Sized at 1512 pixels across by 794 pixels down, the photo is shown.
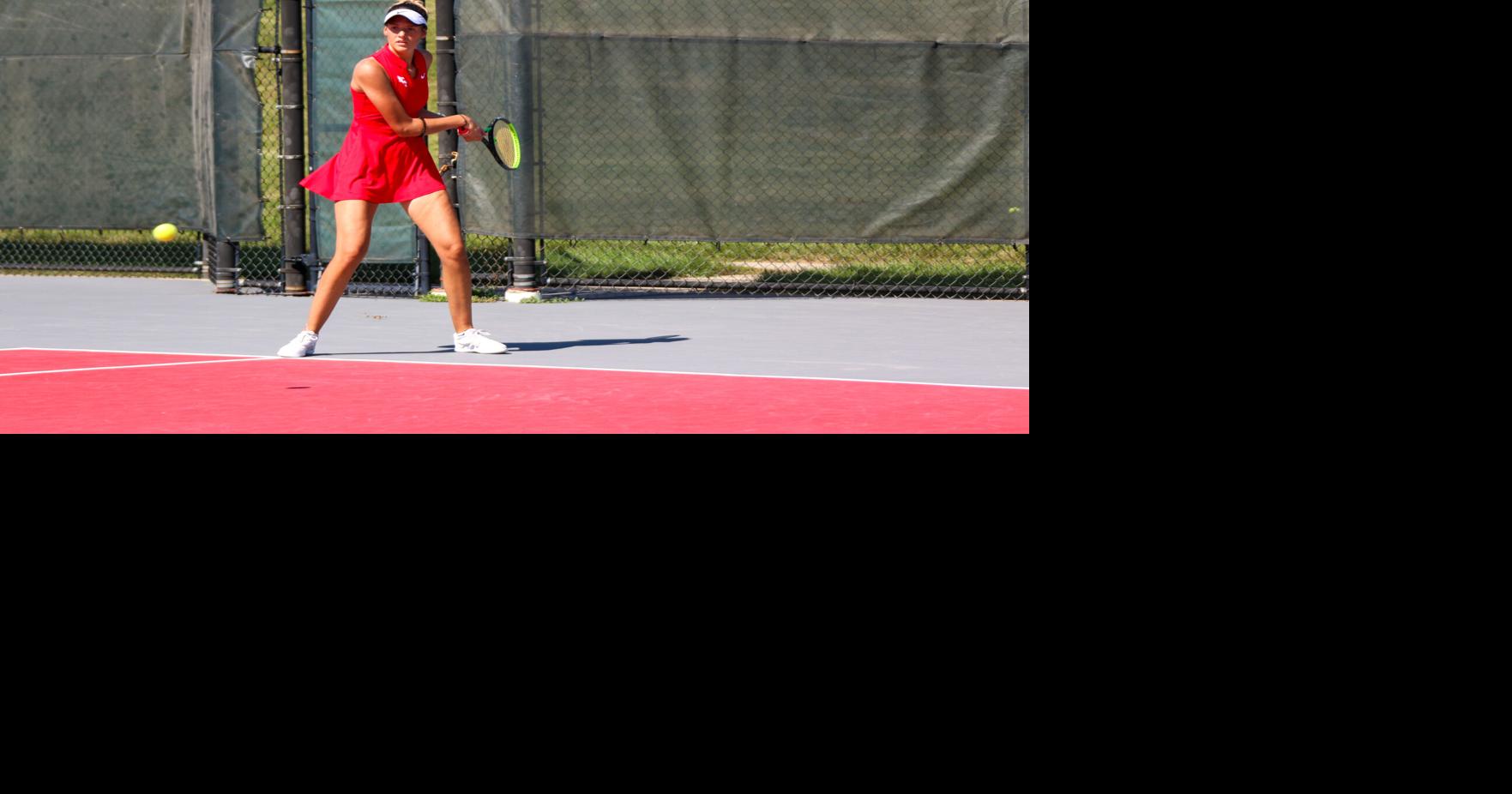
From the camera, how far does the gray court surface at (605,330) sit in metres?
8.69

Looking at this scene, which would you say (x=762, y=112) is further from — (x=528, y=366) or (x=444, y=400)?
(x=444, y=400)

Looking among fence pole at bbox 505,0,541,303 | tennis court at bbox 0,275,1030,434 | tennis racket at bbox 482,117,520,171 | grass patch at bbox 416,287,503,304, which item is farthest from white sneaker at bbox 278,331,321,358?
fence pole at bbox 505,0,541,303

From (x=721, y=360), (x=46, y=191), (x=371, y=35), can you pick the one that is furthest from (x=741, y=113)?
(x=46, y=191)

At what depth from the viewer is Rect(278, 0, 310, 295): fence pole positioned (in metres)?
11.9

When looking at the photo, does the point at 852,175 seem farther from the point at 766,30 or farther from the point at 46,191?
the point at 46,191

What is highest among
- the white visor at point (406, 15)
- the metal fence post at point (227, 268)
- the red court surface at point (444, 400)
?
the white visor at point (406, 15)

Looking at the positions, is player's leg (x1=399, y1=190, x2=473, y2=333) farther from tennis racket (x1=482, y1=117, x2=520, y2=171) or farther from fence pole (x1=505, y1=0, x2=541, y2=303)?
fence pole (x1=505, y1=0, x2=541, y2=303)

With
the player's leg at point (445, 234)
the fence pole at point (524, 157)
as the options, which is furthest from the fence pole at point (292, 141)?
the player's leg at point (445, 234)

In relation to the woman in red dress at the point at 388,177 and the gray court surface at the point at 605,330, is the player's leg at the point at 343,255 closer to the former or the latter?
the woman in red dress at the point at 388,177

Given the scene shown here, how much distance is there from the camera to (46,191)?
43.5 ft

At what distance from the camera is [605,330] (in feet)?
33.4

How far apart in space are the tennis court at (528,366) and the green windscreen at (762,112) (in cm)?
59

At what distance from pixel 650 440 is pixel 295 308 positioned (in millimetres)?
5675

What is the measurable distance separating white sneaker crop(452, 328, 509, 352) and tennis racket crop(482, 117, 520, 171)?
90 cm
